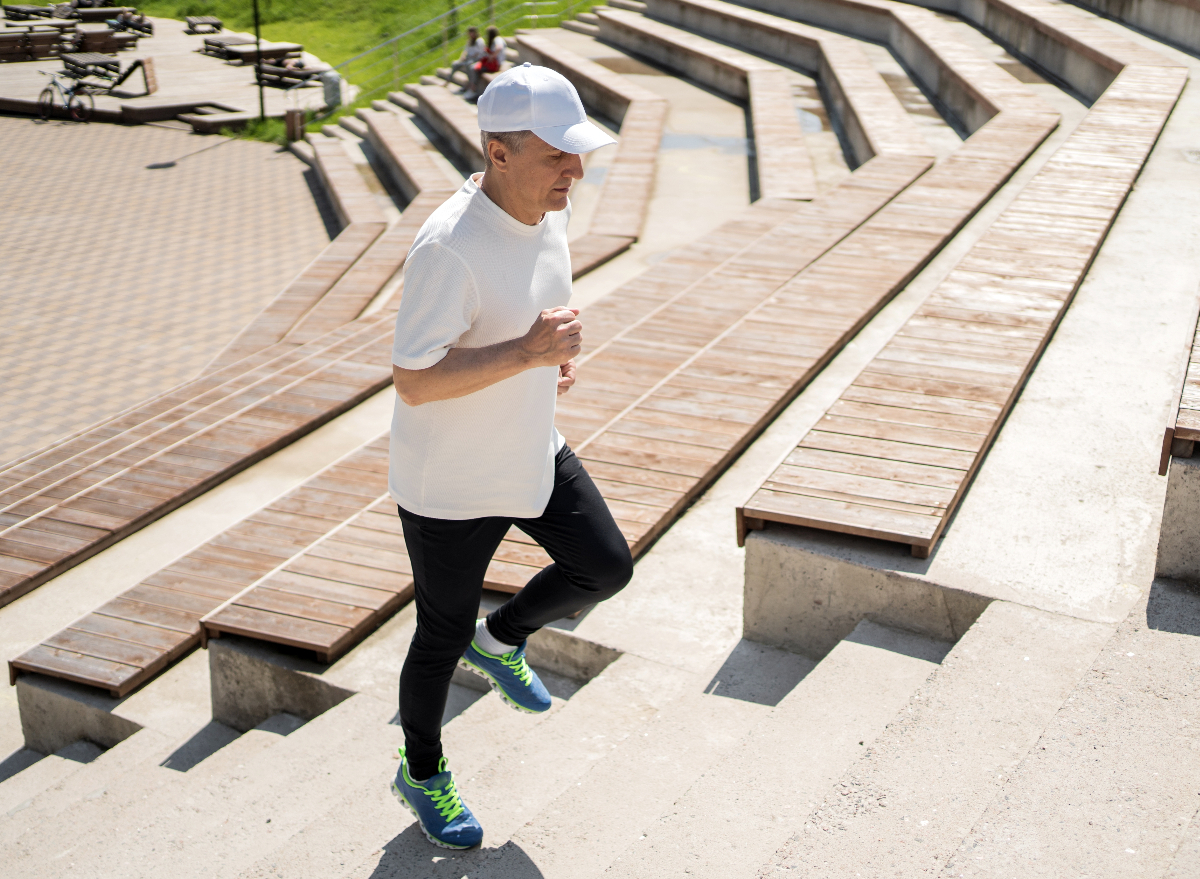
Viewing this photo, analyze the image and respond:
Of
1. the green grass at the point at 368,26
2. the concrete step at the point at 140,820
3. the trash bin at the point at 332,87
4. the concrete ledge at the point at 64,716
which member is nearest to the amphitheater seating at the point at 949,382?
the concrete step at the point at 140,820

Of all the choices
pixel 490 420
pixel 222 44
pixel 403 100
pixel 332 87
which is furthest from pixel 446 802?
pixel 222 44

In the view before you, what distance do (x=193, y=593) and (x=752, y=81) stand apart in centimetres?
1159

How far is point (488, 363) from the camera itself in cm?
224

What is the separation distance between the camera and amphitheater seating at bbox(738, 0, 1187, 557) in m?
3.43

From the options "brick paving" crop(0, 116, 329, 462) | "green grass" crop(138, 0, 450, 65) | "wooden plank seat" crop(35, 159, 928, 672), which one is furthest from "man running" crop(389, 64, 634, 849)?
"green grass" crop(138, 0, 450, 65)

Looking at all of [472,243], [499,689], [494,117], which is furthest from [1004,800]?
[494,117]

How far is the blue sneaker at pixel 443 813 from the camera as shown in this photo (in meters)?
2.58

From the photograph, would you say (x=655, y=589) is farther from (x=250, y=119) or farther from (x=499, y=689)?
(x=250, y=119)

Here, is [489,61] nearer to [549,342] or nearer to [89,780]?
[89,780]

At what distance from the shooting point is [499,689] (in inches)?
115

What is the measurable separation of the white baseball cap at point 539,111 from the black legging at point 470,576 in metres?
0.82

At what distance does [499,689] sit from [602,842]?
1.81 feet

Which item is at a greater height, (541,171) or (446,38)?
(541,171)

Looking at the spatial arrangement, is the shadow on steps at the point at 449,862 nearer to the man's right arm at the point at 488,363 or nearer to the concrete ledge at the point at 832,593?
the man's right arm at the point at 488,363
